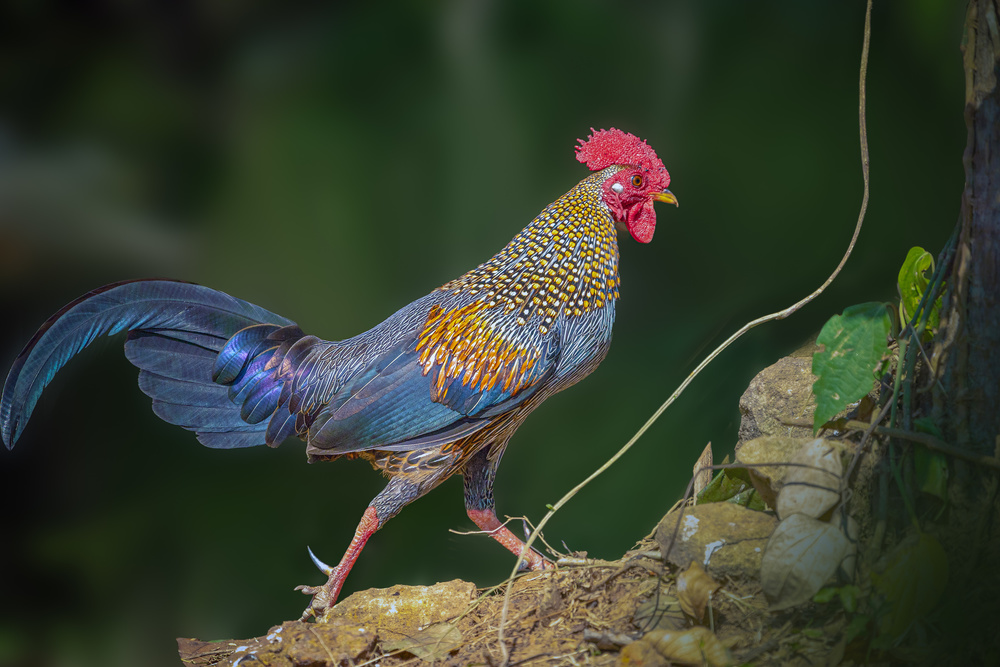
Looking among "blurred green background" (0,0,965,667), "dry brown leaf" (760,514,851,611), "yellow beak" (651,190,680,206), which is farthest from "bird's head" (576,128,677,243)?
"dry brown leaf" (760,514,851,611)

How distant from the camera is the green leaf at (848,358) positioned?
1400 mm

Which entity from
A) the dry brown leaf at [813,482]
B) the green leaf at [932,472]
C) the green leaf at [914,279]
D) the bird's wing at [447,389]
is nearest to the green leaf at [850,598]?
the dry brown leaf at [813,482]

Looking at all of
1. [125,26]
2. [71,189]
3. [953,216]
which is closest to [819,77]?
[953,216]

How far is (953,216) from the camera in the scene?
2203mm

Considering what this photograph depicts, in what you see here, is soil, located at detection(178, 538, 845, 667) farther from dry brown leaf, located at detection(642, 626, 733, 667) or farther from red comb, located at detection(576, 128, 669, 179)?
red comb, located at detection(576, 128, 669, 179)

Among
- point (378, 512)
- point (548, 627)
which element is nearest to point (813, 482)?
point (548, 627)

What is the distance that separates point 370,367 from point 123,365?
80 centimetres

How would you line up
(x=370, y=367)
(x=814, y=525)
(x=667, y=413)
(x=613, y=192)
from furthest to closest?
(x=667, y=413) < (x=613, y=192) < (x=370, y=367) < (x=814, y=525)

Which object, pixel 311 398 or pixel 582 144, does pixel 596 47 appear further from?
pixel 311 398

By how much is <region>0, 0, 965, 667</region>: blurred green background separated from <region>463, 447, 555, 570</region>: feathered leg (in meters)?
0.28

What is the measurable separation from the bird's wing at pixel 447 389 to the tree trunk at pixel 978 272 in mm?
912

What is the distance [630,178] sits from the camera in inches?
81.3

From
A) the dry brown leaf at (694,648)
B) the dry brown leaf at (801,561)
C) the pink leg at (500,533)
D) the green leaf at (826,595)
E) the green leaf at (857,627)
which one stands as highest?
the dry brown leaf at (801,561)

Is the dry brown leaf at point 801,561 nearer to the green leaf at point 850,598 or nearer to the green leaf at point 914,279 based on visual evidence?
the green leaf at point 850,598
